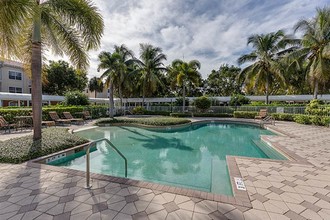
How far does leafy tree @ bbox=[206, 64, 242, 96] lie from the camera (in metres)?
32.6

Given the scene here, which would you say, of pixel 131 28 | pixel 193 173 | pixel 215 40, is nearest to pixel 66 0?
pixel 131 28

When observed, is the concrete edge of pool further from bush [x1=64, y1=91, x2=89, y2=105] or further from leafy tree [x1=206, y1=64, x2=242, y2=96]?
leafy tree [x1=206, y1=64, x2=242, y2=96]

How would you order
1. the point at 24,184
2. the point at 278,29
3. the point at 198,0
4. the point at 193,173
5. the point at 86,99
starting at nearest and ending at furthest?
the point at 24,184 → the point at 193,173 → the point at 198,0 → the point at 278,29 → the point at 86,99

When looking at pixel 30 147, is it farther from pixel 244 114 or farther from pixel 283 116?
pixel 283 116

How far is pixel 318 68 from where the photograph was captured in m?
13.4

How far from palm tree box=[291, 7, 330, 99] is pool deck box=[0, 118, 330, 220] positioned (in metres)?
13.2

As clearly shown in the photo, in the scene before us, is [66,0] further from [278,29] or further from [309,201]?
[278,29]

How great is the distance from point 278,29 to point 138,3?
685 inches

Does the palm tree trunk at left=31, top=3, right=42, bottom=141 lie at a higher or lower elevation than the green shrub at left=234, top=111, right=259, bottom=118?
higher

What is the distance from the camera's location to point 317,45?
14.5 metres

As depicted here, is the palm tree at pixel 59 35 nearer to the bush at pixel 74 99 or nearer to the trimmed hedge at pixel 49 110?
the trimmed hedge at pixel 49 110

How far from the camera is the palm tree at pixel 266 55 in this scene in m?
18.3

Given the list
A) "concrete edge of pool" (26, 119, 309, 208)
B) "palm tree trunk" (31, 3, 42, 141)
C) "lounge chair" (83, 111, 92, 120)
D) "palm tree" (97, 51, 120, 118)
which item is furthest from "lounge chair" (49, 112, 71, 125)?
"concrete edge of pool" (26, 119, 309, 208)

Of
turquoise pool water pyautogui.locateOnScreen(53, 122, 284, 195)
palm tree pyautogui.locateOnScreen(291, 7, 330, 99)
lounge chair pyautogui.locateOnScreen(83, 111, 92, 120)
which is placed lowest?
turquoise pool water pyautogui.locateOnScreen(53, 122, 284, 195)
